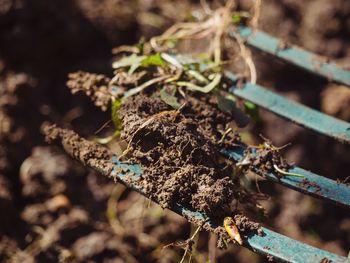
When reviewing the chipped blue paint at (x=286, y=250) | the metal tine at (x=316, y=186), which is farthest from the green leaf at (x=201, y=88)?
the chipped blue paint at (x=286, y=250)

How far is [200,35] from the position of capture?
1595 mm

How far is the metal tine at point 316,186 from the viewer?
105cm

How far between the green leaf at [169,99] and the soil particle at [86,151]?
0.19 metres

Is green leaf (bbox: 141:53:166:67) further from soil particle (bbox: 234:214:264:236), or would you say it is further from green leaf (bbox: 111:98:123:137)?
soil particle (bbox: 234:214:264:236)

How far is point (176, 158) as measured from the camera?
1.04 metres

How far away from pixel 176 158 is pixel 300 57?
2.17 ft

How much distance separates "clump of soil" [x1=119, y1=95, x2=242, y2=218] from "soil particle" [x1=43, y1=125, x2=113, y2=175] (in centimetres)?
6

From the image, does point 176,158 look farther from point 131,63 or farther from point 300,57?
point 300,57

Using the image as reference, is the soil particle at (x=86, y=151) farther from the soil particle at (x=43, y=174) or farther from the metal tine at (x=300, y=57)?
the metal tine at (x=300, y=57)

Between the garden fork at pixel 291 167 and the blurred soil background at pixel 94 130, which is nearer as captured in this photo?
the garden fork at pixel 291 167

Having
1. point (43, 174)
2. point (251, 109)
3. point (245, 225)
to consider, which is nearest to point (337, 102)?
point (251, 109)

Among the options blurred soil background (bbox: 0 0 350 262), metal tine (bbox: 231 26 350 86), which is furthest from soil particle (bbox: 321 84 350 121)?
metal tine (bbox: 231 26 350 86)

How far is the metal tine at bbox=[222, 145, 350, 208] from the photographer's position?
1052 mm

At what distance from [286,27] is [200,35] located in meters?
0.46
